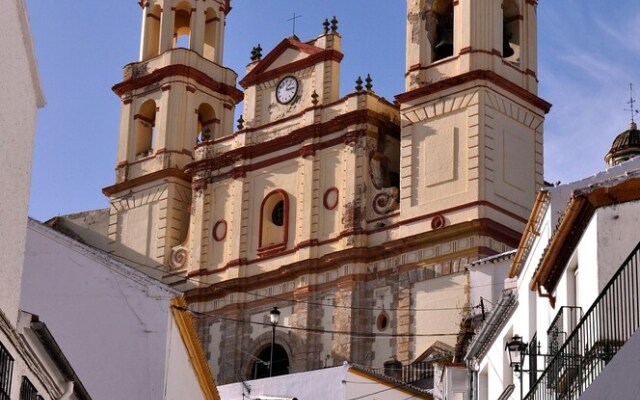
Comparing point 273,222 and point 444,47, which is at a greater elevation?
point 444,47

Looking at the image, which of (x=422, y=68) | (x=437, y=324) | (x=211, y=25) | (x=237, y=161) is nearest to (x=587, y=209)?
(x=437, y=324)

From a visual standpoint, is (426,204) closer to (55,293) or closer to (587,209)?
(55,293)

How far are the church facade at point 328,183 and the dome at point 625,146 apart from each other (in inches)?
223

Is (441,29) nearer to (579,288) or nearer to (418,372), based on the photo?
(418,372)

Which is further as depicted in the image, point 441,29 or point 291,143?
point 291,143

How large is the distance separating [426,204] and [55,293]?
90.6 feet

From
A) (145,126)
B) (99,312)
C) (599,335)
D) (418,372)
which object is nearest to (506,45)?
(418,372)

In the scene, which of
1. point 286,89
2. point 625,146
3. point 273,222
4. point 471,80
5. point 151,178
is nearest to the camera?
point 625,146

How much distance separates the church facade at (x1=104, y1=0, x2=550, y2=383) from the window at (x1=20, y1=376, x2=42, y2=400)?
3280 centimetres

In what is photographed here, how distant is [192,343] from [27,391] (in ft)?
37.6

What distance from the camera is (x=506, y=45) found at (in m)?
56.6

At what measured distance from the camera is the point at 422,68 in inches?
2158

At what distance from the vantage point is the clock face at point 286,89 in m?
58.8

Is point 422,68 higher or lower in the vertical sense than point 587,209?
higher
